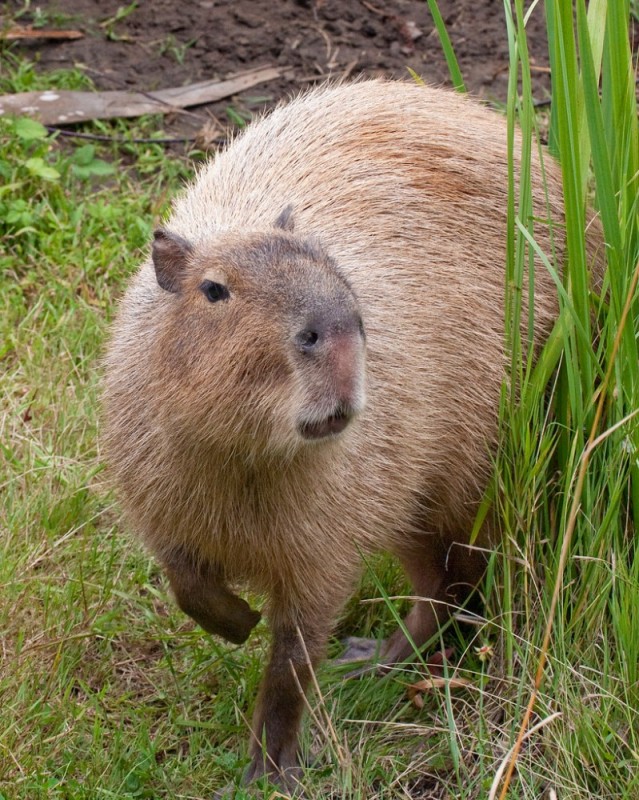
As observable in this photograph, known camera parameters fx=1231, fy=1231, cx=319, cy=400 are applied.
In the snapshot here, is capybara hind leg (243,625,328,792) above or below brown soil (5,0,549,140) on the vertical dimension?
below

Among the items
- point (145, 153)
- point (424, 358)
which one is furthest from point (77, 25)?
point (424, 358)

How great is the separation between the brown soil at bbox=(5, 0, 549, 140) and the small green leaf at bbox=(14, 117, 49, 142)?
2.80ft

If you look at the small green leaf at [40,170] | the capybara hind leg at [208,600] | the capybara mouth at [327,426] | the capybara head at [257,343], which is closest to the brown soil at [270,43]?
the small green leaf at [40,170]

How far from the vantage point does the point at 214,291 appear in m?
2.92

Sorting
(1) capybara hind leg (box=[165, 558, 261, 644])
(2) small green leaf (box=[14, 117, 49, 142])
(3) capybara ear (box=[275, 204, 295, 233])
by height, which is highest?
(3) capybara ear (box=[275, 204, 295, 233])

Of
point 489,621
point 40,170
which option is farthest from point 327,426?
point 40,170

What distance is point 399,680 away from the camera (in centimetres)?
385

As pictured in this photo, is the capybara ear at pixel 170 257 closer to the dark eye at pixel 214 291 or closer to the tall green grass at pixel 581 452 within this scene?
the dark eye at pixel 214 291

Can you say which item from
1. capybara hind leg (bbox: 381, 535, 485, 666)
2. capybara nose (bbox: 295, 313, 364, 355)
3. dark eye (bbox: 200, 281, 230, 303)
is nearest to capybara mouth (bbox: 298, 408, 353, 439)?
capybara nose (bbox: 295, 313, 364, 355)

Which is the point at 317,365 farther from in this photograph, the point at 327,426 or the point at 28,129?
the point at 28,129

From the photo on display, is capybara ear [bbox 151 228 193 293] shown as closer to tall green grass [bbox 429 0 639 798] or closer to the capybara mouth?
the capybara mouth

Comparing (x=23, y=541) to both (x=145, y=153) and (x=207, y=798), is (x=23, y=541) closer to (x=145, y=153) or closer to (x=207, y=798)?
(x=207, y=798)

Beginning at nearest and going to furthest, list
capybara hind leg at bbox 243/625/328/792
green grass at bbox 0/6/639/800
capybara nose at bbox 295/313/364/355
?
capybara nose at bbox 295/313/364/355
green grass at bbox 0/6/639/800
capybara hind leg at bbox 243/625/328/792

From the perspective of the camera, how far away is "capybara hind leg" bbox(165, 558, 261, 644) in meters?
3.54
